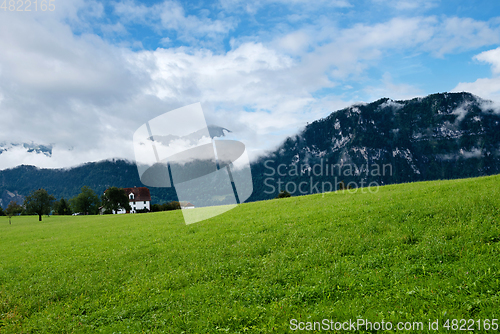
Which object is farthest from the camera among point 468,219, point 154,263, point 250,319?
point 154,263

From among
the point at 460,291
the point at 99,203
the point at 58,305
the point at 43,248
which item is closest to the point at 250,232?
the point at 58,305

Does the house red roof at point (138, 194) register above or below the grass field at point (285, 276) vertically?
above

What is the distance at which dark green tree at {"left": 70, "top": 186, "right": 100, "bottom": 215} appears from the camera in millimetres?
104606

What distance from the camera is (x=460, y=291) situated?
7.91 meters

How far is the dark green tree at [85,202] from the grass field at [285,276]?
9927 cm

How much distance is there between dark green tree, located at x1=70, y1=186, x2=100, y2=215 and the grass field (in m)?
99.3

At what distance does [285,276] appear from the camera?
11336 mm

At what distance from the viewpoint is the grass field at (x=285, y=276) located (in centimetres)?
824

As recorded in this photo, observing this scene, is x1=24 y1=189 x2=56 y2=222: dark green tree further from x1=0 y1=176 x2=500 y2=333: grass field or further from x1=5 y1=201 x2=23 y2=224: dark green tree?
x1=0 y1=176 x2=500 y2=333: grass field

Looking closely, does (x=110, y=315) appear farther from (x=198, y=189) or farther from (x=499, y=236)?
(x=499, y=236)

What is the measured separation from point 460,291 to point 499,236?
226 inches

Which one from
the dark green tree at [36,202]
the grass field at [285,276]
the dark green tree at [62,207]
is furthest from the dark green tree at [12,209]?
the grass field at [285,276]

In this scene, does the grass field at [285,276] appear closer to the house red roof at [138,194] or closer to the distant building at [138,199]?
the distant building at [138,199]

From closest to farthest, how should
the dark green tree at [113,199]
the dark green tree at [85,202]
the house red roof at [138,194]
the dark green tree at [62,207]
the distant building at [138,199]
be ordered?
the dark green tree at [113,199] < the dark green tree at [85,202] < the dark green tree at [62,207] < the distant building at [138,199] < the house red roof at [138,194]
